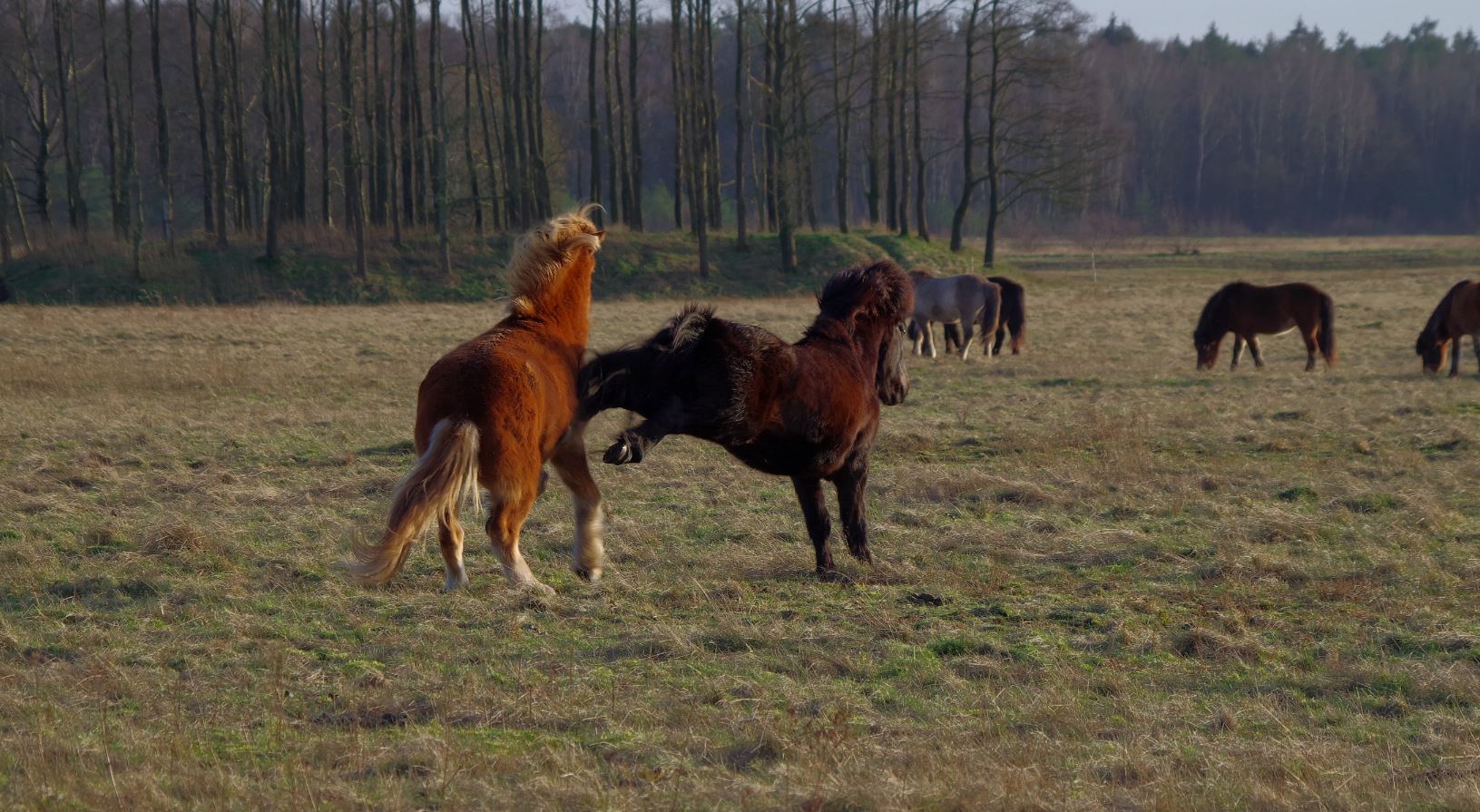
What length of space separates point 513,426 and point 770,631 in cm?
154

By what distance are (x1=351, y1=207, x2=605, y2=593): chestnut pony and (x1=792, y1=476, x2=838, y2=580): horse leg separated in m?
1.11

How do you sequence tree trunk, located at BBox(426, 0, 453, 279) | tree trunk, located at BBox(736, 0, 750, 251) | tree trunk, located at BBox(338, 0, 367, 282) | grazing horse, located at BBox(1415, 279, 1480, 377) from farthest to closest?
1. tree trunk, located at BBox(736, 0, 750, 251)
2. tree trunk, located at BBox(426, 0, 453, 279)
3. tree trunk, located at BBox(338, 0, 367, 282)
4. grazing horse, located at BBox(1415, 279, 1480, 377)

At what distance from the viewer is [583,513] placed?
659cm

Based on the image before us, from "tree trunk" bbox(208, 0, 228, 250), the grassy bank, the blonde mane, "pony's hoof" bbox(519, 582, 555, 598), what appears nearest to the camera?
"pony's hoof" bbox(519, 582, 555, 598)

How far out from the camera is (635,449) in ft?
16.3

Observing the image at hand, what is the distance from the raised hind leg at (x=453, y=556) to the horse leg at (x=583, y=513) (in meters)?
0.65

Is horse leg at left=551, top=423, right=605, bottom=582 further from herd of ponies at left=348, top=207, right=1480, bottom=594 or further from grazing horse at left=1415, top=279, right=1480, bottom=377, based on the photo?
grazing horse at left=1415, top=279, right=1480, bottom=377

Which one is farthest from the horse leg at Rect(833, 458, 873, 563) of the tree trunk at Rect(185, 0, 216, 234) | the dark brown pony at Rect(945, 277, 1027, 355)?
the tree trunk at Rect(185, 0, 216, 234)

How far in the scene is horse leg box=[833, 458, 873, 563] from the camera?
6438 millimetres

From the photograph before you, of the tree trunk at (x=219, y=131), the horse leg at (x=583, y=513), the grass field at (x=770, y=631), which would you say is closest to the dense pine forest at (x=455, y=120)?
the tree trunk at (x=219, y=131)

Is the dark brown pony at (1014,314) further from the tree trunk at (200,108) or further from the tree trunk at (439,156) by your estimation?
the tree trunk at (200,108)

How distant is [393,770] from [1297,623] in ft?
13.5

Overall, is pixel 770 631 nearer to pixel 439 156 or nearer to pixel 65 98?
pixel 439 156

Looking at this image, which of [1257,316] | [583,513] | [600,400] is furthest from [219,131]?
[600,400]
